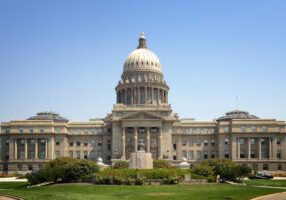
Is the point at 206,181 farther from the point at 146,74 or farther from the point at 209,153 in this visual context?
the point at 146,74

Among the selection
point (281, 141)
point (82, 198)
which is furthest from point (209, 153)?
point (82, 198)

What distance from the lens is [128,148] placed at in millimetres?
114062

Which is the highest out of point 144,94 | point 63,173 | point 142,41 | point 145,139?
point 142,41

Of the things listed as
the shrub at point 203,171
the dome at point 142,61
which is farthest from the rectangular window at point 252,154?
the shrub at point 203,171

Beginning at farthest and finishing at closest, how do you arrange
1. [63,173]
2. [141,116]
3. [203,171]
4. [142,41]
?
[142,41] → [141,116] → [203,171] → [63,173]

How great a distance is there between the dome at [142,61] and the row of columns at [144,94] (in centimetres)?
839

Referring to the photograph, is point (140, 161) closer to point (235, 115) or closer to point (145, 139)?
point (145, 139)

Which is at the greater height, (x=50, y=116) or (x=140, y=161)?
(x=50, y=116)

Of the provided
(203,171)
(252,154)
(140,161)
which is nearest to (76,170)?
(140,161)

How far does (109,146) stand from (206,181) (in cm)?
6684

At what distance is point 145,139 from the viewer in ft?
373

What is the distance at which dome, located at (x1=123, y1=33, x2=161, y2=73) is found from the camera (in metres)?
137

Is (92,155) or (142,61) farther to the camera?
(142,61)

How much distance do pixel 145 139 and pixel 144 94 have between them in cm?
2175
